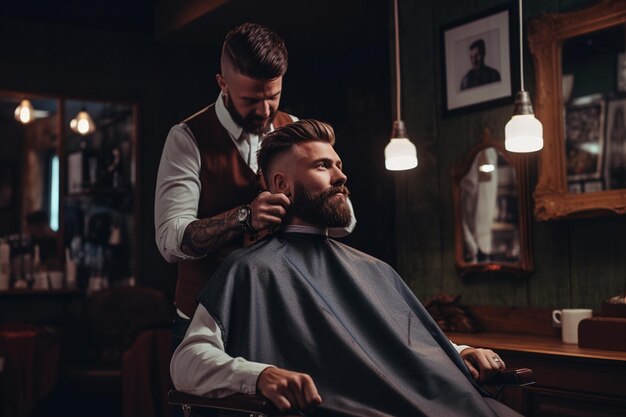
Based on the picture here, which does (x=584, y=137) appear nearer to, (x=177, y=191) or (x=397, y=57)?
(x=397, y=57)

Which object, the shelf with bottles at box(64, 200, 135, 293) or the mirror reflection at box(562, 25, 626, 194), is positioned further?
the shelf with bottles at box(64, 200, 135, 293)

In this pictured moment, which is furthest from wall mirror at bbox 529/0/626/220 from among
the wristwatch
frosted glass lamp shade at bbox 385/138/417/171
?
the wristwatch

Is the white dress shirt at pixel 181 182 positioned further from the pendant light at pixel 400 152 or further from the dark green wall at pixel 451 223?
the dark green wall at pixel 451 223

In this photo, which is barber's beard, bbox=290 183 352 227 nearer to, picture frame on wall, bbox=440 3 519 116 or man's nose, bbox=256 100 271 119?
man's nose, bbox=256 100 271 119

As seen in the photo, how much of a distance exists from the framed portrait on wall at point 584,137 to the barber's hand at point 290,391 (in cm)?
178

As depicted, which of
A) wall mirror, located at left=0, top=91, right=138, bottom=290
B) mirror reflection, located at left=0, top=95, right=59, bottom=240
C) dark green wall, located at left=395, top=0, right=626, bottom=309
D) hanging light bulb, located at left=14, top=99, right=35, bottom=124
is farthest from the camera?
mirror reflection, located at left=0, top=95, right=59, bottom=240

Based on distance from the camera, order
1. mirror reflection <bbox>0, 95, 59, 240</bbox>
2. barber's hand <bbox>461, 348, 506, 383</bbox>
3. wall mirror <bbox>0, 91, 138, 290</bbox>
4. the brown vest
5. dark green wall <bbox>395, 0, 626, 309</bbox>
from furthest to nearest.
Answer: mirror reflection <bbox>0, 95, 59, 240</bbox> < wall mirror <bbox>0, 91, 138, 290</bbox> < dark green wall <bbox>395, 0, 626, 309</bbox> < the brown vest < barber's hand <bbox>461, 348, 506, 383</bbox>

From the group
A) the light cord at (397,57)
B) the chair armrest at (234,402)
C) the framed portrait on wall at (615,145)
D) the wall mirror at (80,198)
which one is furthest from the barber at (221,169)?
the wall mirror at (80,198)

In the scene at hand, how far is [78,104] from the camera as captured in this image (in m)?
5.86

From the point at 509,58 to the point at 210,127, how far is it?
161 centimetres

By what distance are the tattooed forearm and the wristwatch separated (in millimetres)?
14

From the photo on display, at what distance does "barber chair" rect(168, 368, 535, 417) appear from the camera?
1557 millimetres

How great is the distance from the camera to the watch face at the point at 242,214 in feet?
6.25

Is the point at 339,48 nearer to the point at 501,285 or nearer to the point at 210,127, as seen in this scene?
the point at 501,285
